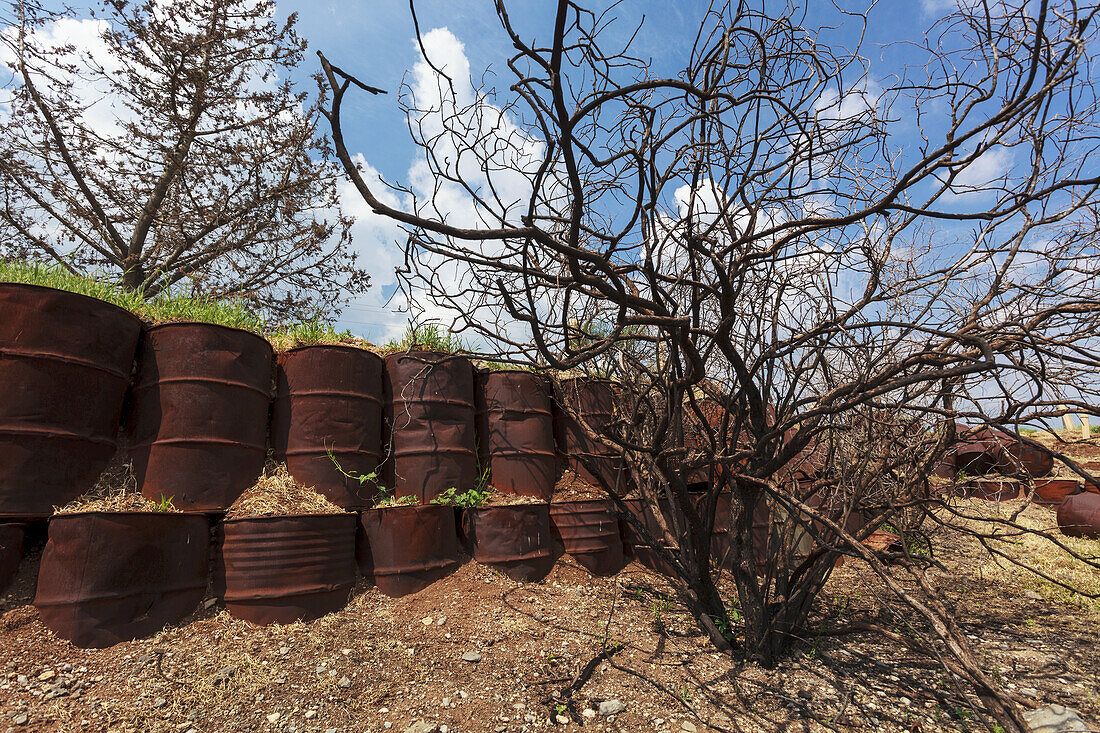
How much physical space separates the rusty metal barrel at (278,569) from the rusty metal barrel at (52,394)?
101 cm

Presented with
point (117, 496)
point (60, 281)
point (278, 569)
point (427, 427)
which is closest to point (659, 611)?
point (427, 427)

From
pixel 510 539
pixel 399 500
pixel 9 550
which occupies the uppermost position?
pixel 399 500

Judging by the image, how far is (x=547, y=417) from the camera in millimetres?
5320

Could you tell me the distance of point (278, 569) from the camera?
362cm

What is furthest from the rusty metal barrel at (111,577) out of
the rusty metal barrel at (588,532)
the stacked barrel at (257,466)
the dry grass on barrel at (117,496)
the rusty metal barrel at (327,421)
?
the rusty metal barrel at (588,532)

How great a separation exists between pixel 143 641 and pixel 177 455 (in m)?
1.17

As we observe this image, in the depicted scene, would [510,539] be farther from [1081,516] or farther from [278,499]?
[1081,516]

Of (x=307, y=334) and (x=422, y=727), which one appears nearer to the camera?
(x=422, y=727)

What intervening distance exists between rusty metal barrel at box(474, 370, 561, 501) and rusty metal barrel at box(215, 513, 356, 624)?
1687 mm

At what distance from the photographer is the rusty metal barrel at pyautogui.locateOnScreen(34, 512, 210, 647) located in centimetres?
307

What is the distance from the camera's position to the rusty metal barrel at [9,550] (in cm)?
318

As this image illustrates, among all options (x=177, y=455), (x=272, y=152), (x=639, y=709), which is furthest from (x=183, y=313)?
(x=272, y=152)

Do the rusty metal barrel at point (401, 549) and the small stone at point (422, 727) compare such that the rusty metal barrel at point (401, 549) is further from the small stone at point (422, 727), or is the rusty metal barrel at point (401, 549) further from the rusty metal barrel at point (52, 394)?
the rusty metal barrel at point (52, 394)

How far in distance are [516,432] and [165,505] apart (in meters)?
2.77
